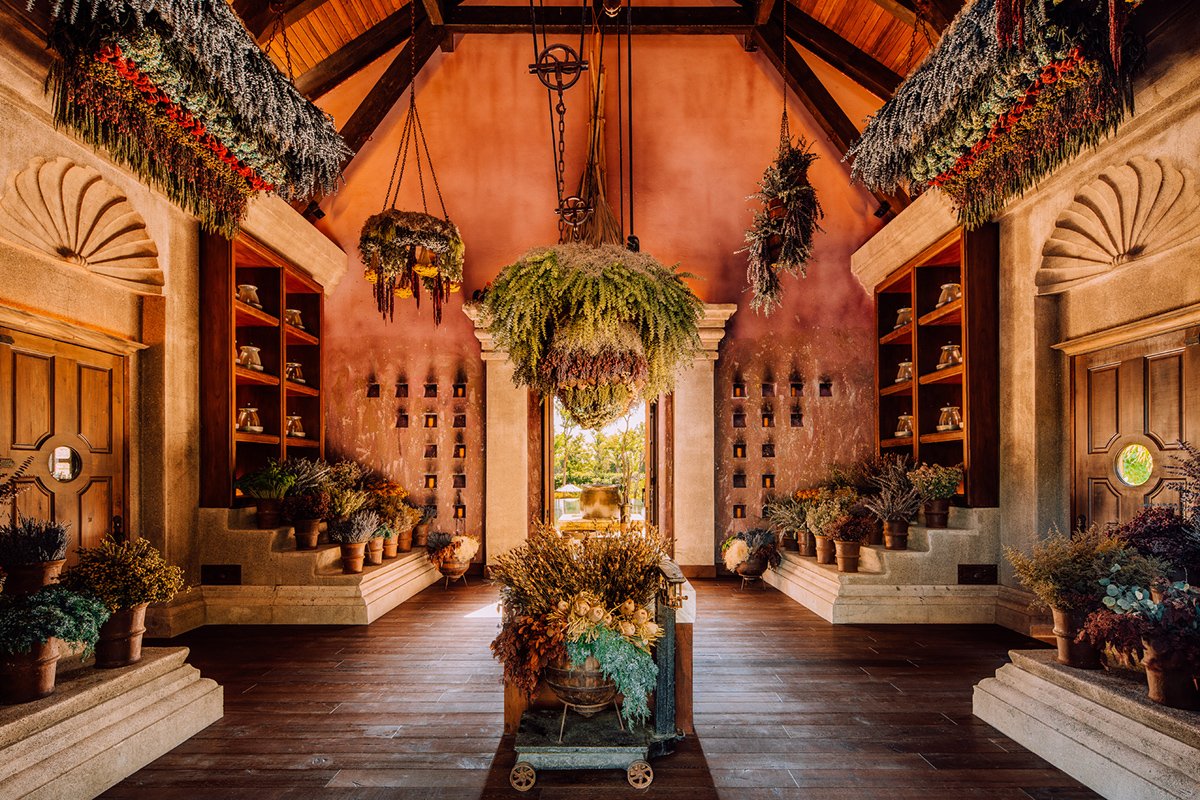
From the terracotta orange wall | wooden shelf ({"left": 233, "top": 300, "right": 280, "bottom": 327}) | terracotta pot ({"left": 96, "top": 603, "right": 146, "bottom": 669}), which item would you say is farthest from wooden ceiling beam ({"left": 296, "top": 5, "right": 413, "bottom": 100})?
terracotta pot ({"left": 96, "top": 603, "right": 146, "bottom": 669})

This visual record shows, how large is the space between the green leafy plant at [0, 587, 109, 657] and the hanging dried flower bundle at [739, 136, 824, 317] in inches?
173

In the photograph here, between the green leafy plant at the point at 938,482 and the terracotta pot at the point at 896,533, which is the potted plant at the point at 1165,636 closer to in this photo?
the green leafy plant at the point at 938,482

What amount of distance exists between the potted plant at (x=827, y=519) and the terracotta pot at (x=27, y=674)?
5.48 m

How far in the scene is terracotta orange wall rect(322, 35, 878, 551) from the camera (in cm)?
806

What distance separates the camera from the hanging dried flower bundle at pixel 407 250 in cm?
513

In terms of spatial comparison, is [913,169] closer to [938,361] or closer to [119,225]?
[938,361]

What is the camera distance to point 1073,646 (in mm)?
3225

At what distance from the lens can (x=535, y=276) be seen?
332 centimetres

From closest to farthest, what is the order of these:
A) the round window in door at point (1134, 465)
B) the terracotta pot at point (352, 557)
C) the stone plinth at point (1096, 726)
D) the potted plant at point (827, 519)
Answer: the stone plinth at point (1096, 726) → the round window in door at point (1134, 465) → the terracotta pot at point (352, 557) → the potted plant at point (827, 519)

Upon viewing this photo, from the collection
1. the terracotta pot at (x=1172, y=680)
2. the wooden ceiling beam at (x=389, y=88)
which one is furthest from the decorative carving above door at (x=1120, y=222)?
the wooden ceiling beam at (x=389, y=88)

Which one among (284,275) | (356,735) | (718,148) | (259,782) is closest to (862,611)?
(356,735)

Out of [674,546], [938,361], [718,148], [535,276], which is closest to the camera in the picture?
[535,276]

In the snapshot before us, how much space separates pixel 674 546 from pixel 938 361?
335 centimetres

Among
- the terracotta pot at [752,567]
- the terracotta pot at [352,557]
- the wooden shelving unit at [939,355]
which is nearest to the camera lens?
the wooden shelving unit at [939,355]
